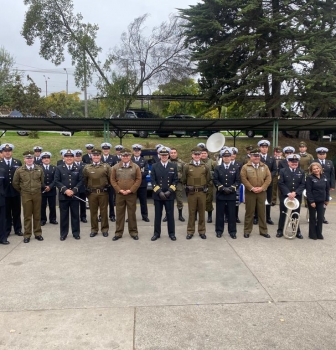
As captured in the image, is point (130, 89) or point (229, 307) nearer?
point (229, 307)

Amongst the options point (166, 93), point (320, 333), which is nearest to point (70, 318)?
point (320, 333)

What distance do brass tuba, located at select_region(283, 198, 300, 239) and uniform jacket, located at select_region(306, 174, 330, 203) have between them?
0.97 ft

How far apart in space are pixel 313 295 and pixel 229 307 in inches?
46.0

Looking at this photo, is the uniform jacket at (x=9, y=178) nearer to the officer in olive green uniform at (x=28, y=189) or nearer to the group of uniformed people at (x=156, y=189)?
the group of uniformed people at (x=156, y=189)

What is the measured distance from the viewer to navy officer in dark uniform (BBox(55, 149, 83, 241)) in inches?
272

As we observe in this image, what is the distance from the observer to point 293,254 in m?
6.05

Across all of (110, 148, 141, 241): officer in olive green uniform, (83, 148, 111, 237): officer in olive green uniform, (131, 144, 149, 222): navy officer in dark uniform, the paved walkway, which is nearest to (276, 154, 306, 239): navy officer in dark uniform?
the paved walkway

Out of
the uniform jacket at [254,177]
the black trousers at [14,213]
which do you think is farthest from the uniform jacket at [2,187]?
the uniform jacket at [254,177]

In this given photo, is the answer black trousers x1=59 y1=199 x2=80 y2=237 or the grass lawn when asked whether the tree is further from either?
black trousers x1=59 y1=199 x2=80 y2=237

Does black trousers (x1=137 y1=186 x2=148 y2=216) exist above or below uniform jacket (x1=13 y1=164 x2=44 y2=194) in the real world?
below

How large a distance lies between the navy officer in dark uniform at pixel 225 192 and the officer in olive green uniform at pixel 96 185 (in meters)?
2.27

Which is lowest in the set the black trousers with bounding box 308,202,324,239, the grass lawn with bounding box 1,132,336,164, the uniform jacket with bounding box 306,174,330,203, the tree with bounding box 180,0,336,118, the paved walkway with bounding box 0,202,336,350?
the paved walkway with bounding box 0,202,336,350

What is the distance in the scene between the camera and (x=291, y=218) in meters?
7.01

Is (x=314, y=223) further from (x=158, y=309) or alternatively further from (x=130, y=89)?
(x=130, y=89)
